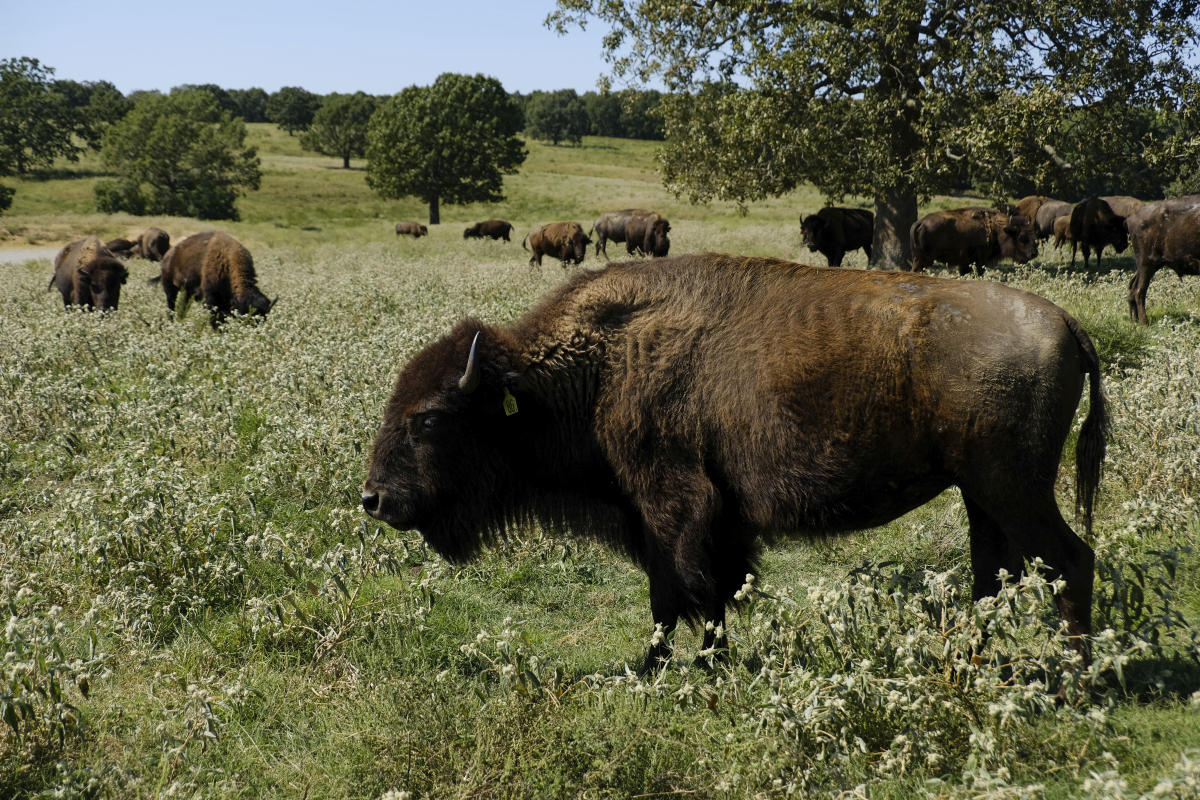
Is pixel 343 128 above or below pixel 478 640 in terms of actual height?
above

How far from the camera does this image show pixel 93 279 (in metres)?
15.1

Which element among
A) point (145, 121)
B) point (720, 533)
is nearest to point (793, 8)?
point (720, 533)

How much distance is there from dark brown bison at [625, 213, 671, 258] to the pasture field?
60.1ft

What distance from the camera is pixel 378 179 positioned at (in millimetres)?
59281

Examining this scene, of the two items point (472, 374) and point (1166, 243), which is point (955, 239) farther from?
point (472, 374)

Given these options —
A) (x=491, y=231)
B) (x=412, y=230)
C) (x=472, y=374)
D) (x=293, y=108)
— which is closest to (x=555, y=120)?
(x=293, y=108)

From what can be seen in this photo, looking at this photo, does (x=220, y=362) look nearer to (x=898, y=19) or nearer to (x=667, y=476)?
(x=667, y=476)

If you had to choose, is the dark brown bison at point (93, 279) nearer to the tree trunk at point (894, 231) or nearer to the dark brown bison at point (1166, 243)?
the tree trunk at point (894, 231)

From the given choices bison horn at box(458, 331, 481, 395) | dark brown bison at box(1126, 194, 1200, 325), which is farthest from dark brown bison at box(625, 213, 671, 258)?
bison horn at box(458, 331, 481, 395)

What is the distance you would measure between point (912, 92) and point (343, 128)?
278 feet

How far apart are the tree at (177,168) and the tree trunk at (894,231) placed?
2120 inches

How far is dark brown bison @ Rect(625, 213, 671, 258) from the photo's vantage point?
88.5 feet

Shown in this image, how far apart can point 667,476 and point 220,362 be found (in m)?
7.56

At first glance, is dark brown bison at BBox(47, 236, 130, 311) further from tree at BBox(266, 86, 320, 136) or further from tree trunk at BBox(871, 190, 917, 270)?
tree at BBox(266, 86, 320, 136)
